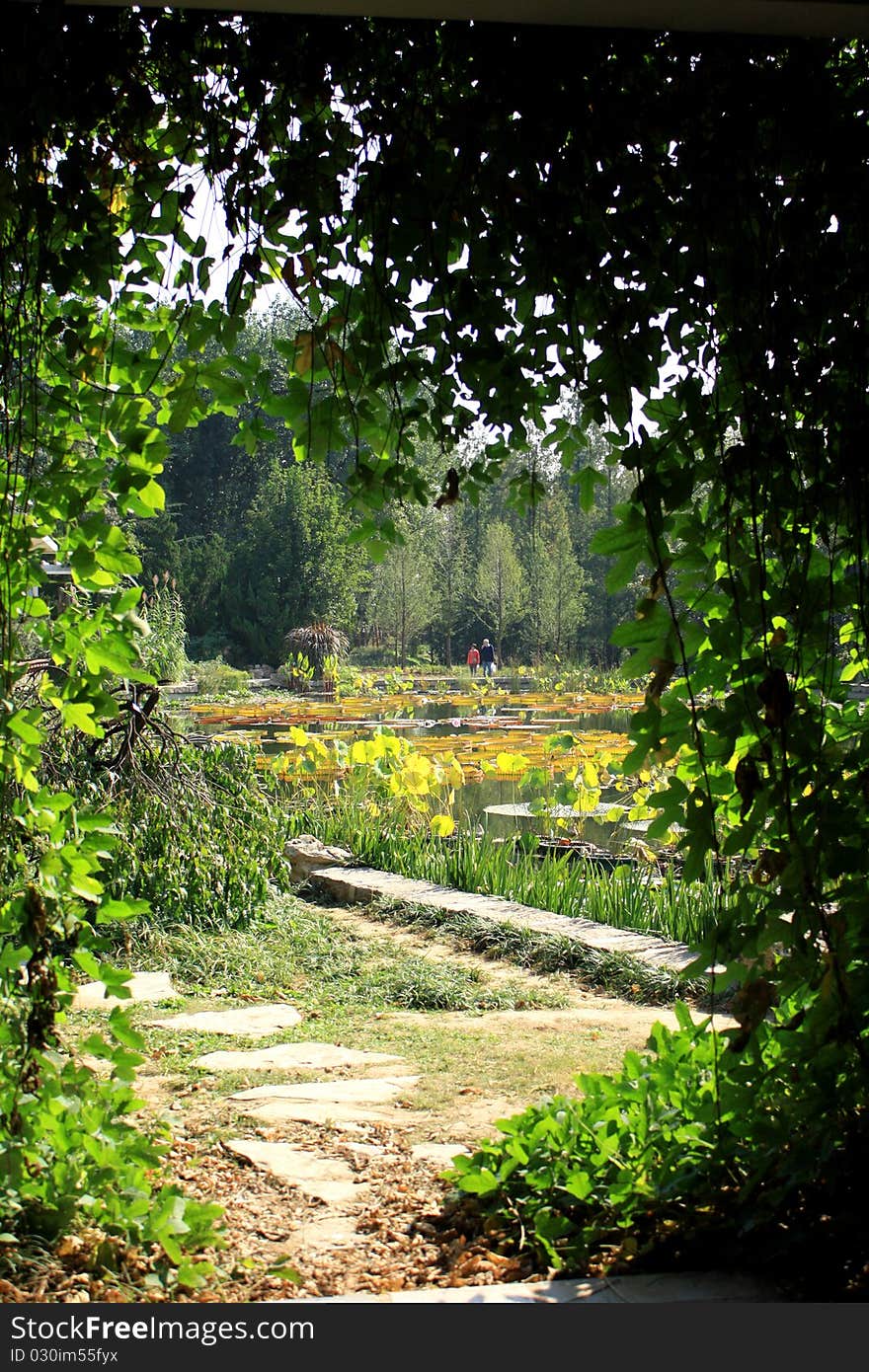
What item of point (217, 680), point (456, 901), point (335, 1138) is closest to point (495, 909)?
point (456, 901)

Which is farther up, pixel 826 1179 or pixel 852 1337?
pixel 826 1179

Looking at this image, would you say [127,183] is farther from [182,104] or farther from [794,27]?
[794,27]

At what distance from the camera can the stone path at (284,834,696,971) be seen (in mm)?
4531

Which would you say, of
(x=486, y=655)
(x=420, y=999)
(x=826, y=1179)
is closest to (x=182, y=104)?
(x=826, y=1179)

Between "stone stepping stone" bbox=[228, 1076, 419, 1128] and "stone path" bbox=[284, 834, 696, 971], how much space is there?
1290 mm

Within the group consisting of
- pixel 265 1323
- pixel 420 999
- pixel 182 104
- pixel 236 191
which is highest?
pixel 182 104

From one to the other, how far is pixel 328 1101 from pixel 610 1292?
1.41 m

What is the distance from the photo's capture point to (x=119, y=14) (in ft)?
5.48

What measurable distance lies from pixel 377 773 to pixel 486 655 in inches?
753

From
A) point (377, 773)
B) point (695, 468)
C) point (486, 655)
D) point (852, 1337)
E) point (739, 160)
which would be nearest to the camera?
point (852, 1337)

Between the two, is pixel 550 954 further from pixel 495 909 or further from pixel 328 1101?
pixel 328 1101

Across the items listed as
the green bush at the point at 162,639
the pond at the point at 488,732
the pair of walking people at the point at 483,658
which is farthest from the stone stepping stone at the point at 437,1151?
the pair of walking people at the point at 483,658

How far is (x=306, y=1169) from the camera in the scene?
8.32 feet

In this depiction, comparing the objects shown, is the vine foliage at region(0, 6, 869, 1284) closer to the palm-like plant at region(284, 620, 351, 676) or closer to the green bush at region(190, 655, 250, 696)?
the green bush at region(190, 655, 250, 696)
